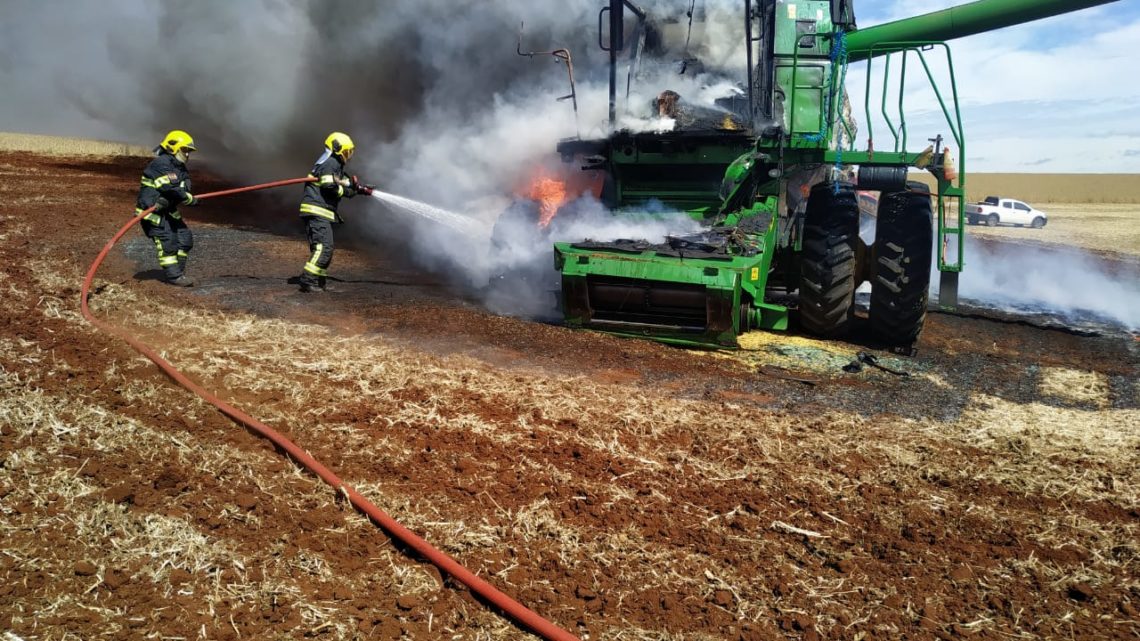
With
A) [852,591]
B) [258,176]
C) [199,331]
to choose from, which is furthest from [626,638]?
[258,176]

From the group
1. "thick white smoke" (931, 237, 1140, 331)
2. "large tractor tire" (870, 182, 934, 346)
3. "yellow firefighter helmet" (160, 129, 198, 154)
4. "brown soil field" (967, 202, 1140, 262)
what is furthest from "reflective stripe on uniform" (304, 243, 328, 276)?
"brown soil field" (967, 202, 1140, 262)

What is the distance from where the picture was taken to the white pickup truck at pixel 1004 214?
3036 cm

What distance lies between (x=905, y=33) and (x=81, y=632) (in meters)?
8.85

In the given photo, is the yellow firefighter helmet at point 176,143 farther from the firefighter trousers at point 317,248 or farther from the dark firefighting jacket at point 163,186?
the firefighter trousers at point 317,248

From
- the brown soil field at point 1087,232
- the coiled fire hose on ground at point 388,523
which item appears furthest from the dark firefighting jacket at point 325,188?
the brown soil field at point 1087,232

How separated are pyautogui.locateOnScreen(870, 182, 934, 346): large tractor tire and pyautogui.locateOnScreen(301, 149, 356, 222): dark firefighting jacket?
589 cm

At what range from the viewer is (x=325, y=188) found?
8.60m

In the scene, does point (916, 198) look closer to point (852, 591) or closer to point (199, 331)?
point (852, 591)

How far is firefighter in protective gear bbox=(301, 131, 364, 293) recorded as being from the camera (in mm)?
8547

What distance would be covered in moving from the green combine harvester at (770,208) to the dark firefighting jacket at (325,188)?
259cm

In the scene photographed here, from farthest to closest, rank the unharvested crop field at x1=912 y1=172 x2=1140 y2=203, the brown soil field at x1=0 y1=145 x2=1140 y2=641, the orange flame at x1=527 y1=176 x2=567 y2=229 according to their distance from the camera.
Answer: the unharvested crop field at x1=912 y1=172 x2=1140 y2=203 → the orange flame at x1=527 y1=176 x2=567 y2=229 → the brown soil field at x1=0 y1=145 x2=1140 y2=641

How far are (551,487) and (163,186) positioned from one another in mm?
6681

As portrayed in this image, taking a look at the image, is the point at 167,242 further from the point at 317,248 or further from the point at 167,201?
the point at 317,248

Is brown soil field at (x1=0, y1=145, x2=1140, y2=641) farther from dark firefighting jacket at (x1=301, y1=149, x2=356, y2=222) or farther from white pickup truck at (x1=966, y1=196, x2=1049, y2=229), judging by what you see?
white pickup truck at (x1=966, y1=196, x2=1049, y2=229)
